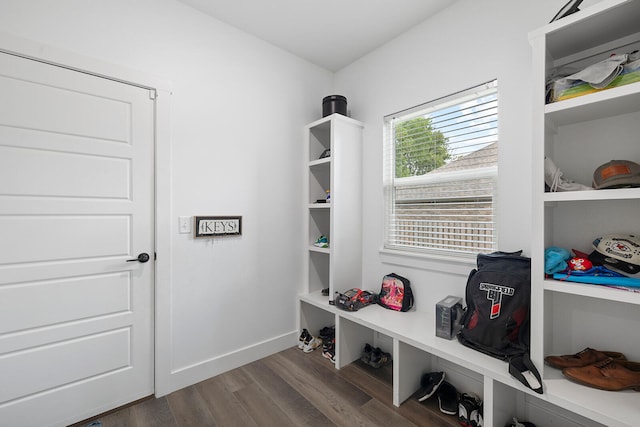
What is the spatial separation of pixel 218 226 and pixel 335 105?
1.46 metres

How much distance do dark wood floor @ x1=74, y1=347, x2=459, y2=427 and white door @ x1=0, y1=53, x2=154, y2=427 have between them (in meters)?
0.23

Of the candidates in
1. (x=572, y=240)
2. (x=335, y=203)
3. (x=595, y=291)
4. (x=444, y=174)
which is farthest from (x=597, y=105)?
(x=335, y=203)

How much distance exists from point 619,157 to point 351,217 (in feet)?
5.58

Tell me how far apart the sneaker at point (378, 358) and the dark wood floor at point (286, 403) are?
4 cm

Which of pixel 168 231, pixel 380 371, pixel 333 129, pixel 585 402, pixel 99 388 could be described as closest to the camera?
pixel 585 402

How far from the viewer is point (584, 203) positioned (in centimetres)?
149

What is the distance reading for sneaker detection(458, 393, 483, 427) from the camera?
1640mm

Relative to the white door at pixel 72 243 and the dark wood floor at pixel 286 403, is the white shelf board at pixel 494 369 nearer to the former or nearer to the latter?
the dark wood floor at pixel 286 403

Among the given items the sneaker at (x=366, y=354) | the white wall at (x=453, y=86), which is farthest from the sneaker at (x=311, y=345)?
the white wall at (x=453, y=86)

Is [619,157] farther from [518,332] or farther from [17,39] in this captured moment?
[17,39]

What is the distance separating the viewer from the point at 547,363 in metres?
1.46

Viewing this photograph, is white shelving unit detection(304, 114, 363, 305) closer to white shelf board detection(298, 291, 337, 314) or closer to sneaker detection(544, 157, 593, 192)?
white shelf board detection(298, 291, 337, 314)

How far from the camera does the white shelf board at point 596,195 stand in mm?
1125

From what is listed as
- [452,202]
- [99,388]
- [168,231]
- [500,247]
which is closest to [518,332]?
[500,247]
